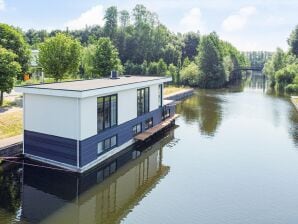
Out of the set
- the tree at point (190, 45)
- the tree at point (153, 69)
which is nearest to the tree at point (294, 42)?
the tree at point (190, 45)

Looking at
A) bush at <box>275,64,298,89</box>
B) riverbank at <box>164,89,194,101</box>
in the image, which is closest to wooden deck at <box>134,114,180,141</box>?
riverbank at <box>164,89,194,101</box>

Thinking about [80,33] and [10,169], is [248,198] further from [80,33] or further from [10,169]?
[80,33]

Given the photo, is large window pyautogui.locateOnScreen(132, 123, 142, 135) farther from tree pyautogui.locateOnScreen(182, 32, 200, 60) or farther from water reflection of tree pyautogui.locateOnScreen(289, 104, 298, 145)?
tree pyautogui.locateOnScreen(182, 32, 200, 60)

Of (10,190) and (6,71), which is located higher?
(6,71)

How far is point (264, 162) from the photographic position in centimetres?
2147

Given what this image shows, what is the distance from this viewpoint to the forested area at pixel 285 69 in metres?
65.9

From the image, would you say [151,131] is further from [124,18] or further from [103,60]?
[124,18]

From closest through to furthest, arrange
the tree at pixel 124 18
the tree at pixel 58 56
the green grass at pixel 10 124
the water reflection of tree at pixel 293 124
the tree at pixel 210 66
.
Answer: the green grass at pixel 10 124 → the water reflection of tree at pixel 293 124 → the tree at pixel 58 56 → the tree at pixel 210 66 → the tree at pixel 124 18

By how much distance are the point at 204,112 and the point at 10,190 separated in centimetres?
2689

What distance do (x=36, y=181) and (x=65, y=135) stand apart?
2.74 meters

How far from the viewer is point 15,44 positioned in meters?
39.0

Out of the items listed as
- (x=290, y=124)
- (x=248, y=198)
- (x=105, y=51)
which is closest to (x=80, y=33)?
(x=105, y=51)

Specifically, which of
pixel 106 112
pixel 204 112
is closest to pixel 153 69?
pixel 204 112

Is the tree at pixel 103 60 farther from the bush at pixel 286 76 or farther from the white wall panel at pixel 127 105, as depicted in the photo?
the bush at pixel 286 76
